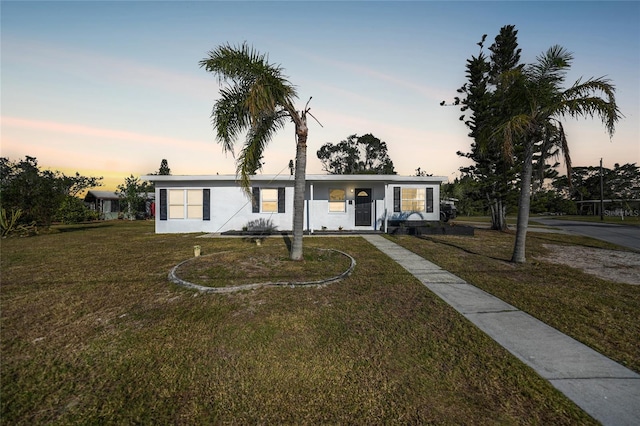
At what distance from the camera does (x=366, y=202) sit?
1473 centimetres

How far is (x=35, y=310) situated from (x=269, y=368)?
4376 mm

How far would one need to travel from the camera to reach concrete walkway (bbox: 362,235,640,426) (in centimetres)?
235

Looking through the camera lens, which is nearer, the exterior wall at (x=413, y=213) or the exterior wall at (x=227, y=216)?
the exterior wall at (x=227, y=216)

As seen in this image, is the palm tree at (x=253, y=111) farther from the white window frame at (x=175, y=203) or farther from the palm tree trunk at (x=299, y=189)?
the white window frame at (x=175, y=203)

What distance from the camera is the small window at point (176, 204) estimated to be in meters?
14.1

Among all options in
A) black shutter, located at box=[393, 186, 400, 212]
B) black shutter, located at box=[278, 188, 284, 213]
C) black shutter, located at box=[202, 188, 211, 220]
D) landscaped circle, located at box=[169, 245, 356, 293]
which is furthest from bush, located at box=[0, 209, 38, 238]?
black shutter, located at box=[393, 186, 400, 212]

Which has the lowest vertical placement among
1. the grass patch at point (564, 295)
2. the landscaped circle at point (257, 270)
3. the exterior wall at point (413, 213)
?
the grass patch at point (564, 295)

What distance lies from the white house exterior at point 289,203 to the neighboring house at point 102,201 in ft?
71.6

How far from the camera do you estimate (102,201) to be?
31422 mm

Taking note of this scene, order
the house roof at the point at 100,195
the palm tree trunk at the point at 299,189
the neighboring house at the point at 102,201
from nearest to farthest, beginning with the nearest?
the palm tree trunk at the point at 299,189, the house roof at the point at 100,195, the neighboring house at the point at 102,201

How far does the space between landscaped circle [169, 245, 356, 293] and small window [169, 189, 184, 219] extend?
7628mm

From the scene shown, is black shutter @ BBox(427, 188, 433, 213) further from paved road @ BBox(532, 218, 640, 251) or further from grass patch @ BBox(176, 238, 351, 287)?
grass patch @ BBox(176, 238, 351, 287)

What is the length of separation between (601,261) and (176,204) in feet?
57.9

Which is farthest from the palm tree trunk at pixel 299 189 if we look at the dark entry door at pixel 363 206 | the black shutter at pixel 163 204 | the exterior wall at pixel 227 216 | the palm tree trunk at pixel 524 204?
the black shutter at pixel 163 204
